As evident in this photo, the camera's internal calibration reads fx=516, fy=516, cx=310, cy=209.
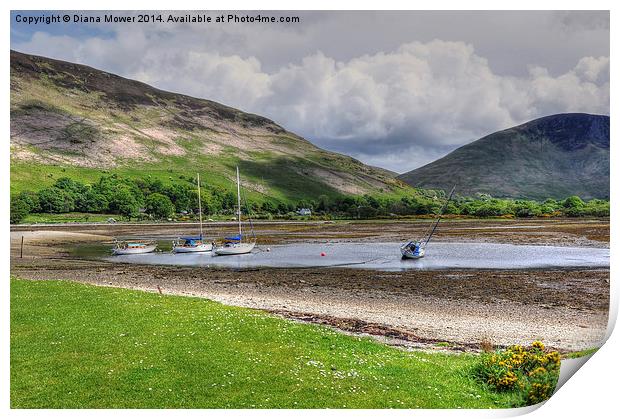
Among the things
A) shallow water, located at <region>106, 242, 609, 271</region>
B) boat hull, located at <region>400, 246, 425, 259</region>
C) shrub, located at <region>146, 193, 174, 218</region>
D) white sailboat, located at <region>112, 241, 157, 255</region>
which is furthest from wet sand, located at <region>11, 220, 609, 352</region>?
shrub, located at <region>146, 193, 174, 218</region>

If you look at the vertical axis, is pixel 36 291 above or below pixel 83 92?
below

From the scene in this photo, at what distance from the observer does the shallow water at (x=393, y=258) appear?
53.0 metres

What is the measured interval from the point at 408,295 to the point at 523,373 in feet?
65.8

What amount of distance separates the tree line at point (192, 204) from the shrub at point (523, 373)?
55620mm

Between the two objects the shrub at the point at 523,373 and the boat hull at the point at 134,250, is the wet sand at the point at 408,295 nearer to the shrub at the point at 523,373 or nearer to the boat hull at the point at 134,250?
the shrub at the point at 523,373

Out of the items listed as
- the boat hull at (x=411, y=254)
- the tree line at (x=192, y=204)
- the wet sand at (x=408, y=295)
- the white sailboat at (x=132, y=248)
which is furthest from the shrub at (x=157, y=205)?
the boat hull at (x=411, y=254)

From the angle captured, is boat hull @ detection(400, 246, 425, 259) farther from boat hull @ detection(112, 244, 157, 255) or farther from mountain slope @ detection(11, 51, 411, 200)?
mountain slope @ detection(11, 51, 411, 200)

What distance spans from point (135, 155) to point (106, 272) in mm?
129476

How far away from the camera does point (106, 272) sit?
45156 mm

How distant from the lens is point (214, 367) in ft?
50.1

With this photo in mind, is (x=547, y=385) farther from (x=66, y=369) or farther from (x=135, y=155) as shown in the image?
(x=135, y=155)

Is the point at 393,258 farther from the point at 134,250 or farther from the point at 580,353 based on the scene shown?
the point at 580,353

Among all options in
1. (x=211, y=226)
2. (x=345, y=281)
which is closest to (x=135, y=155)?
(x=211, y=226)

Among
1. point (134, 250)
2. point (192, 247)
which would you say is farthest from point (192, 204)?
point (134, 250)
